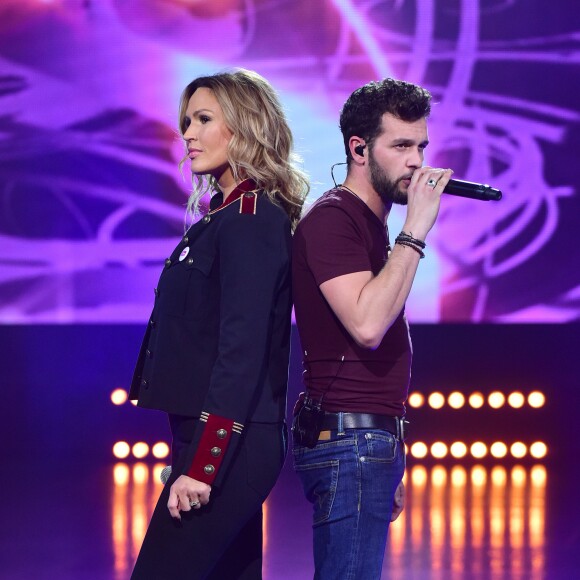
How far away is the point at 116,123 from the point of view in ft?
19.1

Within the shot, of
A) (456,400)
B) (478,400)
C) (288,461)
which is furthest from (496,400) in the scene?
(288,461)

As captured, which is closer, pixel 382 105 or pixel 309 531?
pixel 382 105

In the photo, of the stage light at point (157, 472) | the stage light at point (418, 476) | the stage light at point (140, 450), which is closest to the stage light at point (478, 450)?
the stage light at point (418, 476)

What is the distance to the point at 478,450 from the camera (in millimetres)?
5336

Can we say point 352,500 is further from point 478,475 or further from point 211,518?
point 478,475

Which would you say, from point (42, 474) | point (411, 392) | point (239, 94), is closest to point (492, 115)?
point (411, 392)

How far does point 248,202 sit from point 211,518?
57cm

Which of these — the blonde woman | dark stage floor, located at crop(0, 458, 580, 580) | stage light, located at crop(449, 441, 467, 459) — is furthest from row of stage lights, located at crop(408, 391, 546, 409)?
the blonde woman

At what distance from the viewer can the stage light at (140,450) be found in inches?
211

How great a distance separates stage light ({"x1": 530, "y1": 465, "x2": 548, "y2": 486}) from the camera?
4.80m

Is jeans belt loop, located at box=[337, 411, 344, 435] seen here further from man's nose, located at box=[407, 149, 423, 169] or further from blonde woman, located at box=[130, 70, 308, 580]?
man's nose, located at box=[407, 149, 423, 169]

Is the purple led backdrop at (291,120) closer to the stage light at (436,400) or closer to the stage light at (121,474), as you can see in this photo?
the stage light at (436,400)

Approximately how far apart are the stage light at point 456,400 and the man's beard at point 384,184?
3.65 m

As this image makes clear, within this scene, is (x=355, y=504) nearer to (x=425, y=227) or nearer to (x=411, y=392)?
(x=425, y=227)
